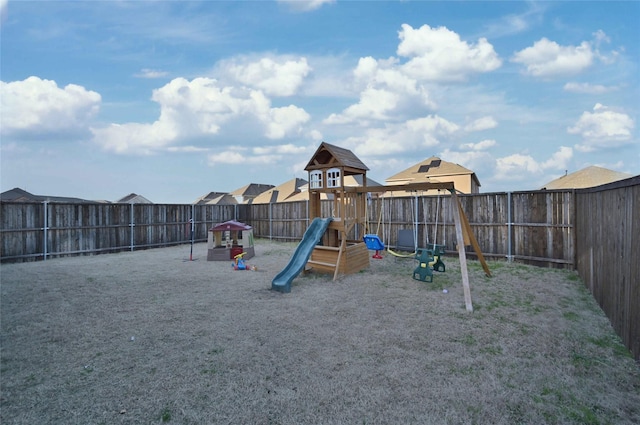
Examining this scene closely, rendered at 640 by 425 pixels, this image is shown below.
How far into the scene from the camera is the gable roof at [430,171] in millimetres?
24766

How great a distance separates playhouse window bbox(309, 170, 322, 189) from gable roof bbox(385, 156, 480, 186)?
15965mm

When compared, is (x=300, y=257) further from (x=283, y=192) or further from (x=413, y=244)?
(x=283, y=192)

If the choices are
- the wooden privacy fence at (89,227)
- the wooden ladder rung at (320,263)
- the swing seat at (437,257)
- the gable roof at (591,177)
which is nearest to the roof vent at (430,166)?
the gable roof at (591,177)

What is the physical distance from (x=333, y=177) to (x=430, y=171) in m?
18.2

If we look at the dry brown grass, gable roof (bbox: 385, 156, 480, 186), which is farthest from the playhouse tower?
gable roof (bbox: 385, 156, 480, 186)

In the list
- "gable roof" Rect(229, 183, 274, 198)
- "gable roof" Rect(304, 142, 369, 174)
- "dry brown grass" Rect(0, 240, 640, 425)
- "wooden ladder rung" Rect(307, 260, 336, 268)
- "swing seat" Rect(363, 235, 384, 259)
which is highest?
"gable roof" Rect(229, 183, 274, 198)

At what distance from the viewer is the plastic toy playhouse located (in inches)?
470

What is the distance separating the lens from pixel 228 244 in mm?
12305

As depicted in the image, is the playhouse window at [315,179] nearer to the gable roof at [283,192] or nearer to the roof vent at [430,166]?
the roof vent at [430,166]

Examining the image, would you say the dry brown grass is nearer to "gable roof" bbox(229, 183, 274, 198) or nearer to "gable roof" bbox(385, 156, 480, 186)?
"gable roof" bbox(385, 156, 480, 186)

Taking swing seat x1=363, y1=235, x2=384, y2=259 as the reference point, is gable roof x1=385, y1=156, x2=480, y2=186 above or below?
above

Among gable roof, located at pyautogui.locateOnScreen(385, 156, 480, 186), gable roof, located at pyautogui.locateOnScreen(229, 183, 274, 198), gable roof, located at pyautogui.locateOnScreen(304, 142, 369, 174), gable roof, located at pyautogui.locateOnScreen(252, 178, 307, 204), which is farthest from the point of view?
gable roof, located at pyautogui.locateOnScreen(229, 183, 274, 198)

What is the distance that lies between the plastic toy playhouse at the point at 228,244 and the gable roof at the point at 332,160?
3.90m

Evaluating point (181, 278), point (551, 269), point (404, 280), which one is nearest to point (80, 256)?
point (181, 278)
